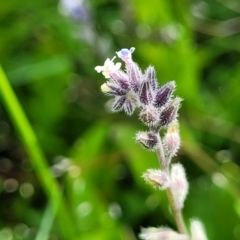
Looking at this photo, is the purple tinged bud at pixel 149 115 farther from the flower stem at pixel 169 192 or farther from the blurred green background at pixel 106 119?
the blurred green background at pixel 106 119

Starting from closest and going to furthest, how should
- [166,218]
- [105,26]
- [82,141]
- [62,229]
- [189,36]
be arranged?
[62,229] < [166,218] < [82,141] < [189,36] < [105,26]

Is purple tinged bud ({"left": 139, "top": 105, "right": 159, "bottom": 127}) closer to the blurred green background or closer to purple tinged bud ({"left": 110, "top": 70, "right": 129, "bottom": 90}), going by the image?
purple tinged bud ({"left": 110, "top": 70, "right": 129, "bottom": 90})

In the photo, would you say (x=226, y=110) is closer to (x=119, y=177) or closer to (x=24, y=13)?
(x=119, y=177)

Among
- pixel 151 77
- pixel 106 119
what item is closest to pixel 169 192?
pixel 151 77

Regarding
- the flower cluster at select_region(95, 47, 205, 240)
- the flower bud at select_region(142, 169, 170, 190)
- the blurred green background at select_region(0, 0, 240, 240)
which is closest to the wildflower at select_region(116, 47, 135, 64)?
the flower cluster at select_region(95, 47, 205, 240)

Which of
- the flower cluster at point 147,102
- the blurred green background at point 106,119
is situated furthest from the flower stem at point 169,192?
the blurred green background at point 106,119

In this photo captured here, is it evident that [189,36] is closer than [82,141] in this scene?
No

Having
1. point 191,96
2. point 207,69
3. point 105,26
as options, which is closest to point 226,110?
point 191,96
